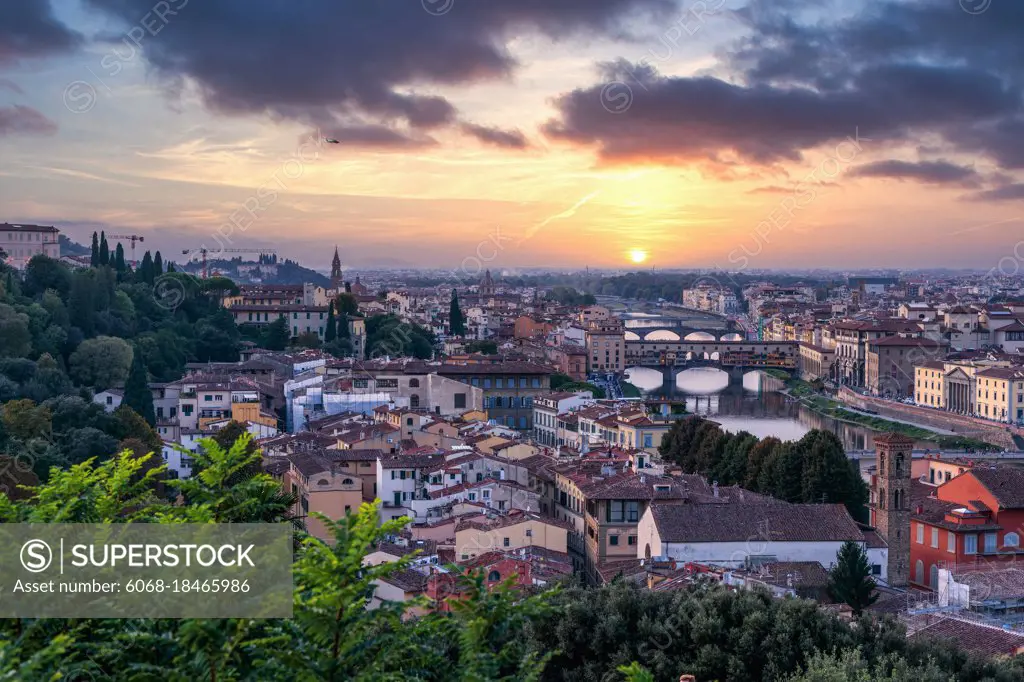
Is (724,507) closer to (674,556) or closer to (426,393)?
(674,556)

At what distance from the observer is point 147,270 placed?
23.2 metres

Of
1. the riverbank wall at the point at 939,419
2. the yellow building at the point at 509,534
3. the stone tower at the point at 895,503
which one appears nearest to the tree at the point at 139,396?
the yellow building at the point at 509,534

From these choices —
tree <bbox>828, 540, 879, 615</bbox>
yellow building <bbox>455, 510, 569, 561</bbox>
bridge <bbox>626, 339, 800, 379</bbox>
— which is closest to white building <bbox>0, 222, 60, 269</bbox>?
bridge <bbox>626, 339, 800, 379</bbox>

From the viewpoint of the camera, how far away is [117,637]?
2.00 metres

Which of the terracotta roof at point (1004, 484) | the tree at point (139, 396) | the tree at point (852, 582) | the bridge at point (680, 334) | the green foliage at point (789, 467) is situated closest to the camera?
the tree at point (852, 582)

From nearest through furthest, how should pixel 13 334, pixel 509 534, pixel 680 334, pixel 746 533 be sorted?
pixel 746 533 → pixel 509 534 → pixel 13 334 → pixel 680 334

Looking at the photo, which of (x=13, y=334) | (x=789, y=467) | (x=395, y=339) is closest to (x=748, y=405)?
(x=395, y=339)

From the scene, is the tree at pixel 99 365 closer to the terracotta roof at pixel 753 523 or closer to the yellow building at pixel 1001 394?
the terracotta roof at pixel 753 523

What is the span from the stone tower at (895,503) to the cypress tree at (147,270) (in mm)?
17242

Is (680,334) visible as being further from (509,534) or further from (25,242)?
(509,534)

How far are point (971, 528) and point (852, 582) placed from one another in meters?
1.86

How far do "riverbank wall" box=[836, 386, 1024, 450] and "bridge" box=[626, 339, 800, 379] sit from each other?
6712 mm

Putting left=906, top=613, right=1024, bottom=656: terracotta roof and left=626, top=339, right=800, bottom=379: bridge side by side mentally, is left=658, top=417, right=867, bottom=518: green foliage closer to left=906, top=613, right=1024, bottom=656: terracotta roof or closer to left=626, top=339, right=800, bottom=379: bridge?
left=906, top=613, right=1024, bottom=656: terracotta roof

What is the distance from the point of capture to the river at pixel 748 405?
2061 cm
